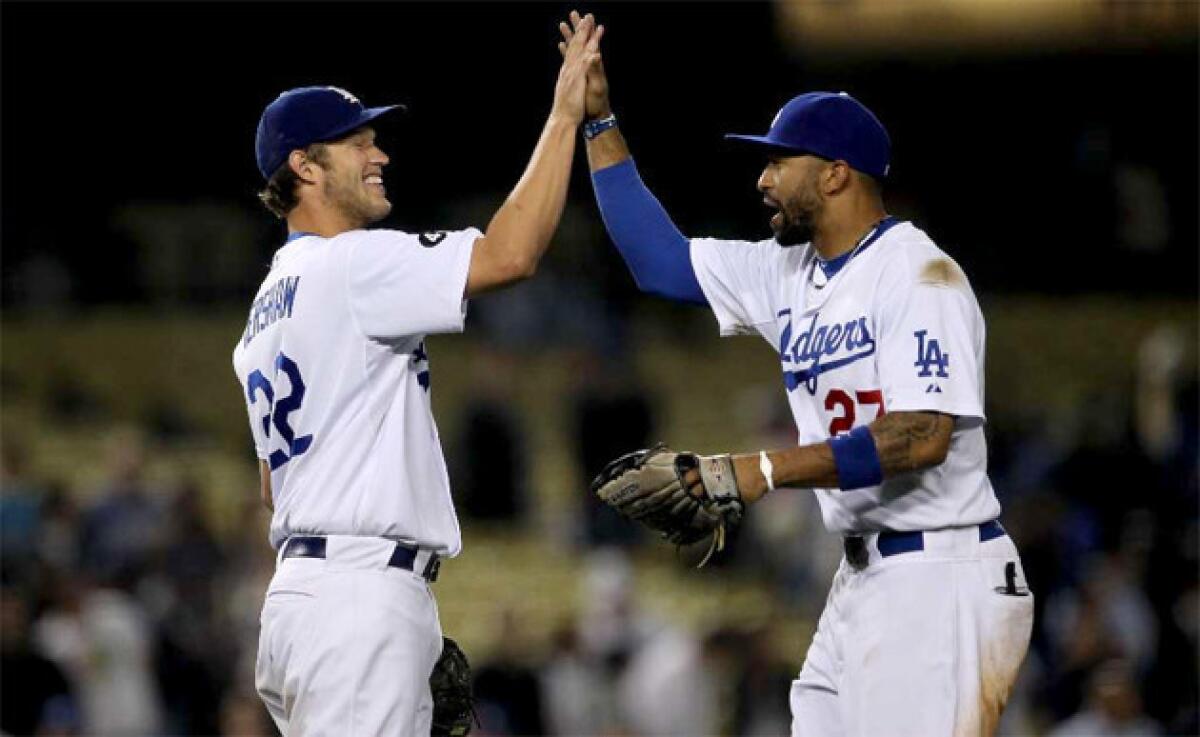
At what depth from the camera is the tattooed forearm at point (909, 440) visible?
515cm

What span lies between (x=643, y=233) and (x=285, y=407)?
1.25 meters

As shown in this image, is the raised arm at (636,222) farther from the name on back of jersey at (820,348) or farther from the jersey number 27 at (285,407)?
the jersey number 27 at (285,407)

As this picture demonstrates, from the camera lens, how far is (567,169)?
210 inches

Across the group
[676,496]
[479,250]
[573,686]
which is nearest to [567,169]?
[479,250]

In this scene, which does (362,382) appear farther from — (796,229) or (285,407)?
(796,229)

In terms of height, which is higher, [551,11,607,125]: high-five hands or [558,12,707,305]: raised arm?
[551,11,607,125]: high-five hands

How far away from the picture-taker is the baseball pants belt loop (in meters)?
5.18

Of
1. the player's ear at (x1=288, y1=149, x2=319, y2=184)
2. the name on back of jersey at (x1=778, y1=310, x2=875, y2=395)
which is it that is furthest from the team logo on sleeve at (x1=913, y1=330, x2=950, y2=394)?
the player's ear at (x1=288, y1=149, x2=319, y2=184)

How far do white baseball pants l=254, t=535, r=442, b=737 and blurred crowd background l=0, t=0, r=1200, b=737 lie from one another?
4.80 metres

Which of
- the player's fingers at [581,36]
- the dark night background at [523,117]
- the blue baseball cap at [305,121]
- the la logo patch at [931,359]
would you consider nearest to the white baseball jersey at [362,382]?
the blue baseball cap at [305,121]

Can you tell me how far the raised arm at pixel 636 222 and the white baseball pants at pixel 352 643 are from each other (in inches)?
49.5

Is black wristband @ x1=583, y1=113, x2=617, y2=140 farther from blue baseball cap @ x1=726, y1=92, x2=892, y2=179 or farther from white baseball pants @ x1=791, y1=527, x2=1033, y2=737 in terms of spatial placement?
white baseball pants @ x1=791, y1=527, x2=1033, y2=737

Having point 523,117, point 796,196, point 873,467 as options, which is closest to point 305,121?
point 796,196

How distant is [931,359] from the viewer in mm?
5215
